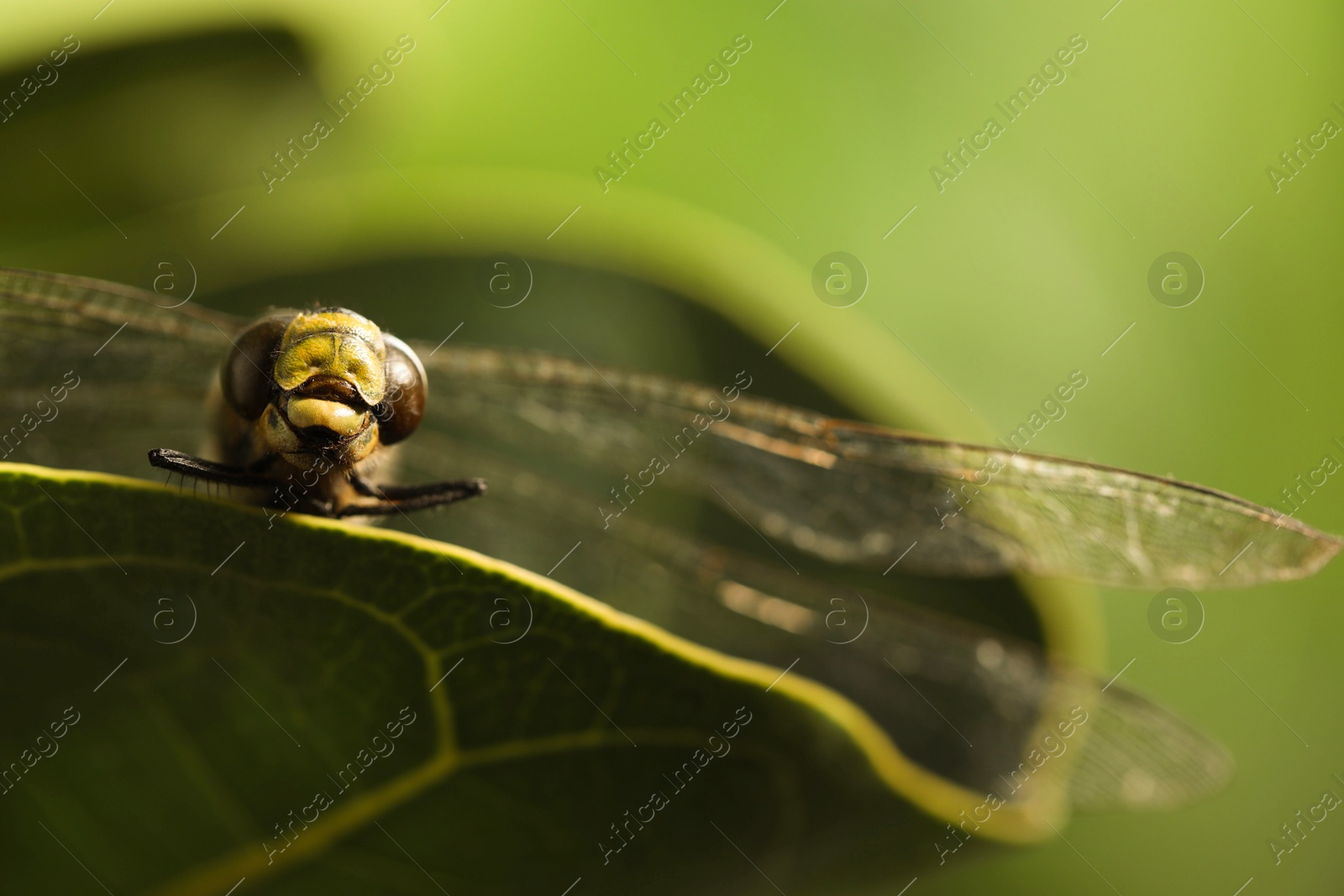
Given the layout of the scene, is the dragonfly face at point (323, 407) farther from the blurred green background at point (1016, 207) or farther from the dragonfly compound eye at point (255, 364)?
the blurred green background at point (1016, 207)

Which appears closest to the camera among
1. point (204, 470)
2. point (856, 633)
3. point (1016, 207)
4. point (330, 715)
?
point (330, 715)

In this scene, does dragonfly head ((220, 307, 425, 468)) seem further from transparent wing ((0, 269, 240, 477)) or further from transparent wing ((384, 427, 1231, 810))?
transparent wing ((384, 427, 1231, 810))

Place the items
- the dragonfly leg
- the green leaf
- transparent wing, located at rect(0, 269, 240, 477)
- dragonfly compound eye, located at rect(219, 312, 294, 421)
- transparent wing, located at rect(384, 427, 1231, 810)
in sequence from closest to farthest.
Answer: the green leaf → the dragonfly leg → dragonfly compound eye, located at rect(219, 312, 294, 421) → transparent wing, located at rect(0, 269, 240, 477) → transparent wing, located at rect(384, 427, 1231, 810)

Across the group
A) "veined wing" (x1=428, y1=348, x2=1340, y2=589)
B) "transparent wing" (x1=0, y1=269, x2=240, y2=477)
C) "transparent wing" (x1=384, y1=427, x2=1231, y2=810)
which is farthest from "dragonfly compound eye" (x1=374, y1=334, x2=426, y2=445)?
"transparent wing" (x1=384, y1=427, x2=1231, y2=810)

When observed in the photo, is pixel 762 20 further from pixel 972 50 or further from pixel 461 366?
pixel 461 366

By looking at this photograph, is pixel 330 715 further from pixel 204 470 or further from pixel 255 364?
pixel 255 364

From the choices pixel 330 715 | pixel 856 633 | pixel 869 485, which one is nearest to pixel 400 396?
pixel 330 715

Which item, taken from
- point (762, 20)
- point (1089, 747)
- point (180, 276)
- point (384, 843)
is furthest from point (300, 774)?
point (762, 20)
